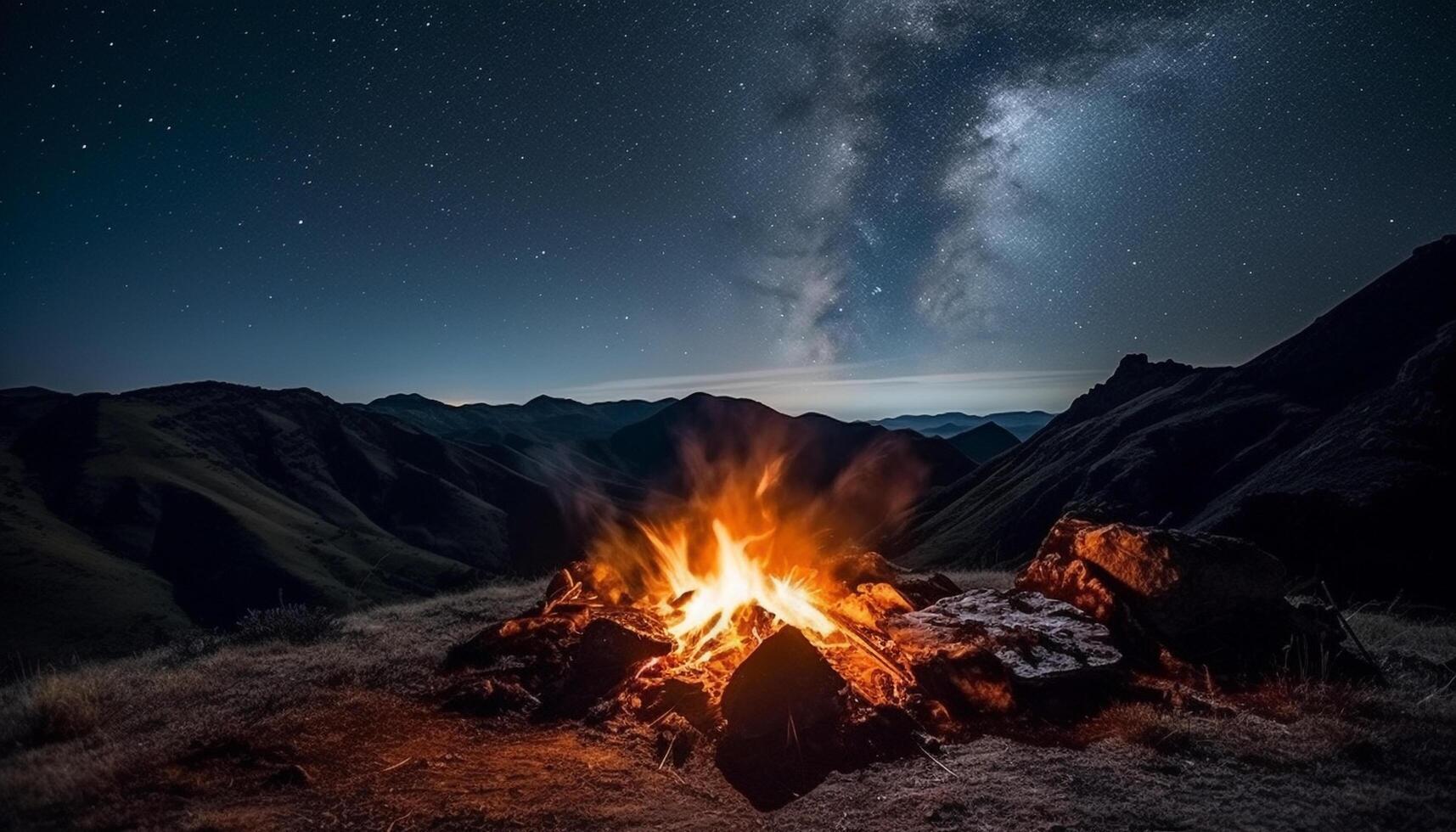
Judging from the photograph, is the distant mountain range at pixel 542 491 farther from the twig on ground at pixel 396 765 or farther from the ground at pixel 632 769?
the twig on ground at pixel 396 765

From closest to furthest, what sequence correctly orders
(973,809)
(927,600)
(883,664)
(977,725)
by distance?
(973,809)
(977,725)
(883,664)
(927,600)

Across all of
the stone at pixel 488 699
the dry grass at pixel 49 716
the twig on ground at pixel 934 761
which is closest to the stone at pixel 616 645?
the stone at pixel 488 699

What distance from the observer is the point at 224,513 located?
82000 mm

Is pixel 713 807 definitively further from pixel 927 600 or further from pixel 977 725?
pixel 927 600

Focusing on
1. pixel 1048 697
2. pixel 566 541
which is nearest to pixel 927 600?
pixel 1048 697

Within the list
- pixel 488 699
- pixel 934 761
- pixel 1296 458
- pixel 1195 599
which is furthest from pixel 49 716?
pixel 1296 458

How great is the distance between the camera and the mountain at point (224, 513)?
63.1 metres

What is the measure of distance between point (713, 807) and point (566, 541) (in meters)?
126

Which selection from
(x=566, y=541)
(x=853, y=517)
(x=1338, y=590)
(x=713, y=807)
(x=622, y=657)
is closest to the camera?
(x=713, y=807)

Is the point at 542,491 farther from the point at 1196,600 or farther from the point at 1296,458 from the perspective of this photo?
the point at 1196,600

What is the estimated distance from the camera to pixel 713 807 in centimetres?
586

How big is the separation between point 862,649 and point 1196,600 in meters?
4.74

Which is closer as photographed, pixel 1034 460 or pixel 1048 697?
pixel 1048 697

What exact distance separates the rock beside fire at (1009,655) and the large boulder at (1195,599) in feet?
2.00
